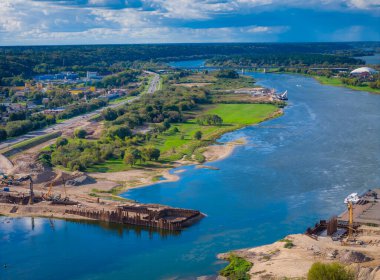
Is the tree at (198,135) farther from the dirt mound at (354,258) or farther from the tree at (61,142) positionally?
the dirt mound at (354,258)

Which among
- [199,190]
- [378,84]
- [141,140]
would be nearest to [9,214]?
[199,190]

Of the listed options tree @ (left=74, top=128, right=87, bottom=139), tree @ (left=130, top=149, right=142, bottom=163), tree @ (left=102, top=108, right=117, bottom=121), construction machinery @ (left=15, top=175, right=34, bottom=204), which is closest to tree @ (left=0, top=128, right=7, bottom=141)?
tree @ (left=74, top=128, right=87, bottom=139)

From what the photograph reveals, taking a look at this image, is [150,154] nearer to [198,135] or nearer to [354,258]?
[198,135]

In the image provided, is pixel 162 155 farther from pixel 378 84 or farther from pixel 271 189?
pixel 378 84

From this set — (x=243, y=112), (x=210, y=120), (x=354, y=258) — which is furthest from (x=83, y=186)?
(x=243, y=112)

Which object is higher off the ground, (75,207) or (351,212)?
(351,212)

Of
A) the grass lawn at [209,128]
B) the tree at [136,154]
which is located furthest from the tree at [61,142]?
the tree at [136,154]
